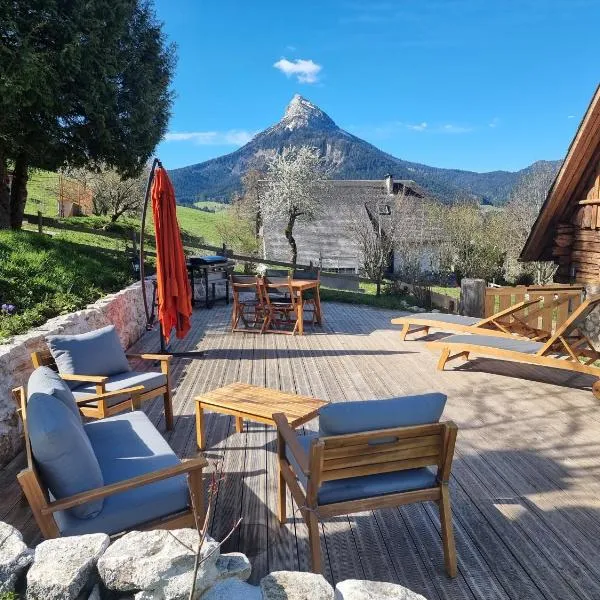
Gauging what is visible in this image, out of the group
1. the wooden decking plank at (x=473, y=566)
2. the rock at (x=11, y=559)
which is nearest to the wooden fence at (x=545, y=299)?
the wooden decking plank at (x=473, y=566)

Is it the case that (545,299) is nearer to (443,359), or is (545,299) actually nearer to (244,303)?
(443,359)

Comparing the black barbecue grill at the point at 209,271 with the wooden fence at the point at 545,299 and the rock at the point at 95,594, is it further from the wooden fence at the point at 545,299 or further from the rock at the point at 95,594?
the rock at the point at 95,594

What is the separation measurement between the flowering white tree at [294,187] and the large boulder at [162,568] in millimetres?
22240

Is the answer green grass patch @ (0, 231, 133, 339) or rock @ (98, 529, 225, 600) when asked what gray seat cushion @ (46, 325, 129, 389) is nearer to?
green grass patch @ (0, 231, 133, 339)

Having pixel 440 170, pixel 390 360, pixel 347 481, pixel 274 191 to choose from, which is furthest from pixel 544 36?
pixel 440 170

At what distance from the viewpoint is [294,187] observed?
24500 millimetres

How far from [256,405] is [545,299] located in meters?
5.07

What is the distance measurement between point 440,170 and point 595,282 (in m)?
114

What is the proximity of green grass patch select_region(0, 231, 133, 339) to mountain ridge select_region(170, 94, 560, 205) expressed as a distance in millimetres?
87726

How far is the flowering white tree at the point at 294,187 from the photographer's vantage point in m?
24.5

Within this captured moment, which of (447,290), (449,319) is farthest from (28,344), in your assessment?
(447,290)

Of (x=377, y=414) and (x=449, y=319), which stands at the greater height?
(x=377, y=414)

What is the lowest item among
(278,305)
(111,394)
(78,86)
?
(278,305)

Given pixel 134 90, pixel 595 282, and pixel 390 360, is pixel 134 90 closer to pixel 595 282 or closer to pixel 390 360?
pixel 390 360
